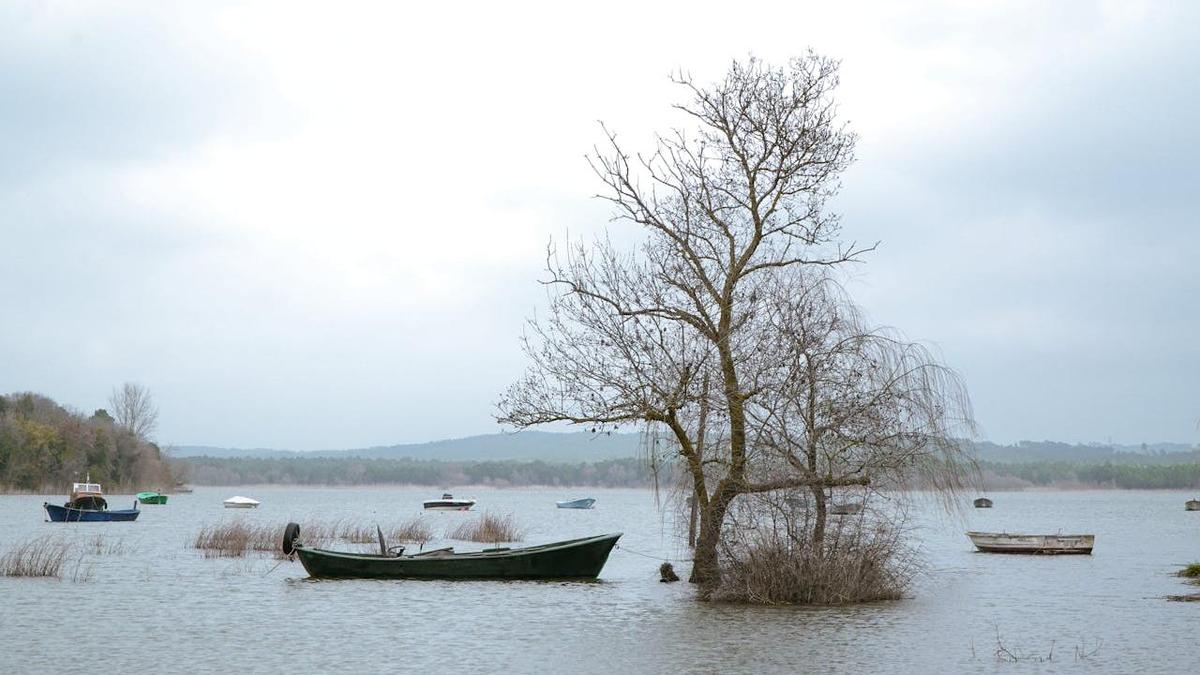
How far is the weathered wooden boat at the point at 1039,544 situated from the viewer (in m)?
44.8

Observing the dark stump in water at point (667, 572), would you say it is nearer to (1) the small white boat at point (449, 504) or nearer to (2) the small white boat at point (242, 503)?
(1) the small white boat at point (449, 504)

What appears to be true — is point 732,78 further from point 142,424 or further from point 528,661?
point 142,424

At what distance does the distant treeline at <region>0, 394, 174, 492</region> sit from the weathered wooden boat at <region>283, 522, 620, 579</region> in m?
76.9

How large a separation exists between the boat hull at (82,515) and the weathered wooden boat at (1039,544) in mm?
41333

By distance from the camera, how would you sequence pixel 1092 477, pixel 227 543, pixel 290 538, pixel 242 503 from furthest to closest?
pixel 1092 477, pixel 242 503, pixel 227 543, pixel 290 538

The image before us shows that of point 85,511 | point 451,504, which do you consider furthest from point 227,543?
point 451,504

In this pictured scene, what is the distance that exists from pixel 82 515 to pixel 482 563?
41301mm

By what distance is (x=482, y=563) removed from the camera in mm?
29828

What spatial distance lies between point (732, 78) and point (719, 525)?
8221 millimetres

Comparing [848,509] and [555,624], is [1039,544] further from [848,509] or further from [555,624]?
[555,624]

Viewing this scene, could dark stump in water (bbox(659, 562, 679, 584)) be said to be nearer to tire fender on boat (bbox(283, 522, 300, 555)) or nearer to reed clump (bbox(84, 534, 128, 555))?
tire fender on boat (bbox(283, 522, 300, 555))

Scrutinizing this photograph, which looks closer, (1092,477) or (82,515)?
Result: (82,515)

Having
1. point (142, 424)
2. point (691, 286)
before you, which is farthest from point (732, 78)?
point (142, 424)

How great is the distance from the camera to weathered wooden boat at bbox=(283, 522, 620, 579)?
29.4m
